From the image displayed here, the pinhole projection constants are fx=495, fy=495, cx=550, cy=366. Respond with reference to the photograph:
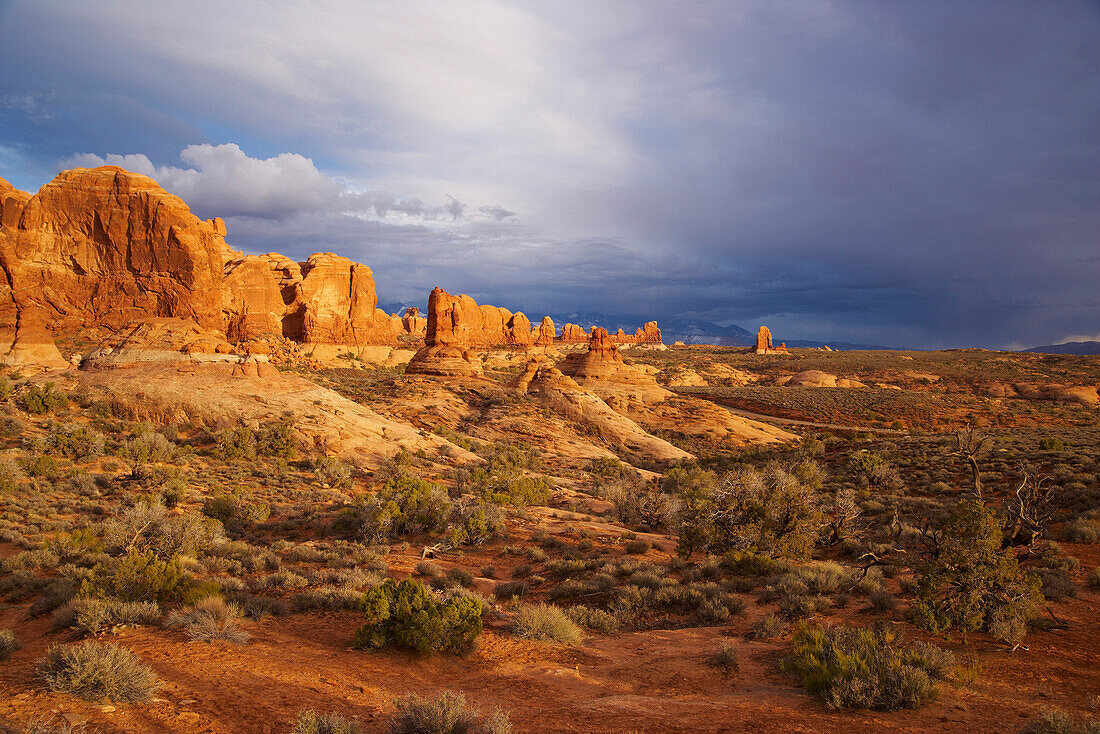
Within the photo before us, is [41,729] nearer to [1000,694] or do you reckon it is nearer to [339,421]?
[1000,694]

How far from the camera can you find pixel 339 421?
78.6ft

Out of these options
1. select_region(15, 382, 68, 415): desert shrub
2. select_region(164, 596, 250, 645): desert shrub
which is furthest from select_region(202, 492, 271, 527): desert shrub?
select_region(15, 382, 68, 415): desert shrub

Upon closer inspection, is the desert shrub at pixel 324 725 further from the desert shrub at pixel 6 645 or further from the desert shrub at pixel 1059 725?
the desert shrub at pixel 1059 725

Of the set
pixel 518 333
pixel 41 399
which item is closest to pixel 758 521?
pixel 41 399

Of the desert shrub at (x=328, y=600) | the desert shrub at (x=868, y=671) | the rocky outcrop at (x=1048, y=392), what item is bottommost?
the desert shrub at (x=328, y=600)

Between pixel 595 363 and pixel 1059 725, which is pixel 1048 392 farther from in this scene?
pixel 1059 725

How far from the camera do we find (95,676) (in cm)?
477

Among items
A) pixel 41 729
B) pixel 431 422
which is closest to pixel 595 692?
pixel 41 729

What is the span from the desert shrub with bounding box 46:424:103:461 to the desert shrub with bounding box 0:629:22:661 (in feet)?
46.3

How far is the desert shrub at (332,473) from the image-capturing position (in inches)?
736

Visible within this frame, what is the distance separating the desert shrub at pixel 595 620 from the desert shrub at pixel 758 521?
4.85 m

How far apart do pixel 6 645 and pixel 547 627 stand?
264 inches

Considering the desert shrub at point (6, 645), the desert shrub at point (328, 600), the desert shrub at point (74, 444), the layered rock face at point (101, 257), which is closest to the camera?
the desert shrub at point (6, 645)

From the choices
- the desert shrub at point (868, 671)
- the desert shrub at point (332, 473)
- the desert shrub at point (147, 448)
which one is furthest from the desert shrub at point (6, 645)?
the desert shrub at point (147, 448)
